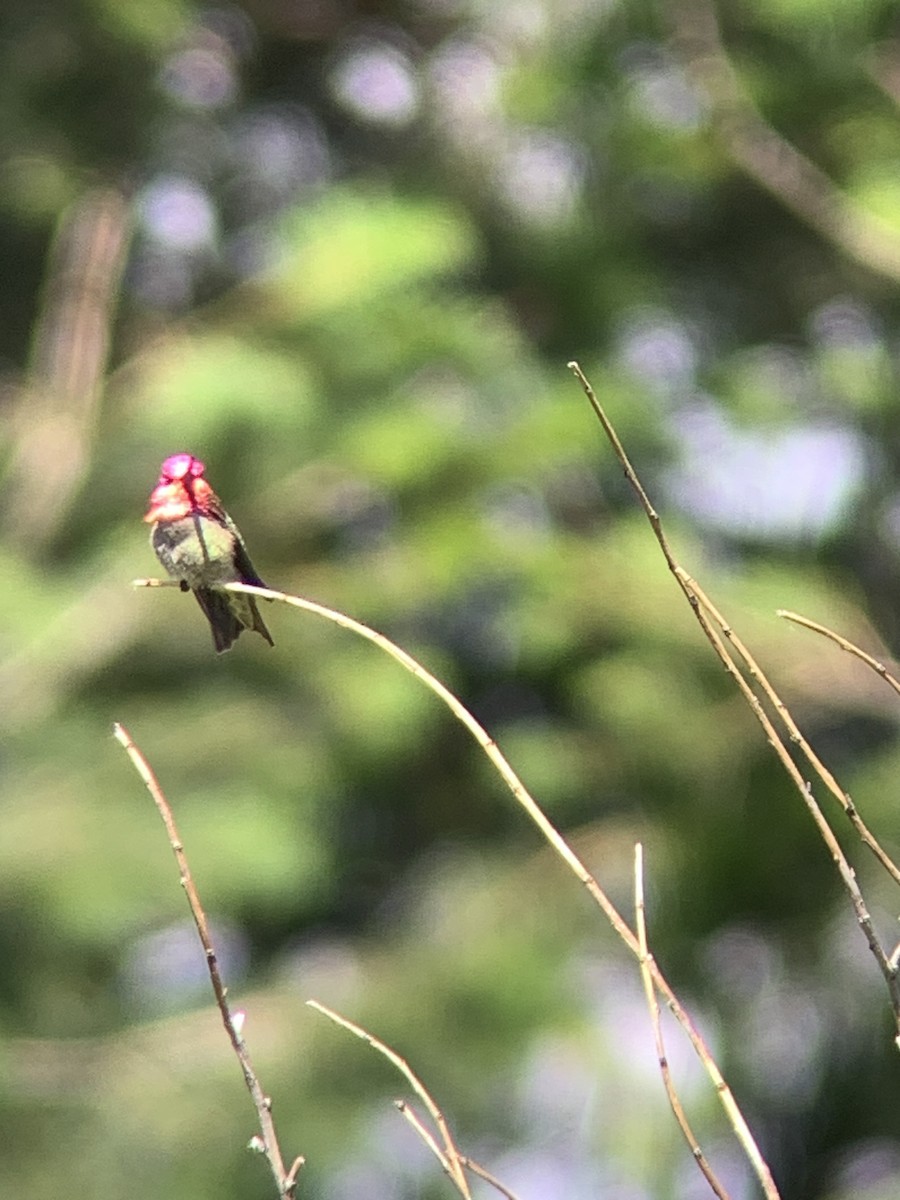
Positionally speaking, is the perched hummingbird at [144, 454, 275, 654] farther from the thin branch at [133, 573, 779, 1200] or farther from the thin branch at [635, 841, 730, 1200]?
the thin branch at [635, 841, 730, 1200]

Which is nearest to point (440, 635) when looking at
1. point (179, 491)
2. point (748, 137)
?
point (748, 137)

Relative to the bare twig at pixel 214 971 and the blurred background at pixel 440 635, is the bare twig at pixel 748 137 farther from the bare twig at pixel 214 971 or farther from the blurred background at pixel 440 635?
the bare twig at pixel 214 971

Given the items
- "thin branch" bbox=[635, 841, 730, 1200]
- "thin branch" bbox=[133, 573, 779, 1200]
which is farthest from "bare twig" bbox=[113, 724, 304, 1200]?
"thin branch" bbox=[635, 841, 730, 1200]

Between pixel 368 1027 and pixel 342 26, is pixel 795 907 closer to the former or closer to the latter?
pixel 368 1027

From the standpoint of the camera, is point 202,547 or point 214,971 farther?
point 202,547

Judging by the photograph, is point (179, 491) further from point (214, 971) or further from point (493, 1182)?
point (493, 1182)

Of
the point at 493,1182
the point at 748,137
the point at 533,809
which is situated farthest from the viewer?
the point at 748,137

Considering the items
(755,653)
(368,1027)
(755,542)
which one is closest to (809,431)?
(755,542)

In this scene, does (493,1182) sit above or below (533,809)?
below

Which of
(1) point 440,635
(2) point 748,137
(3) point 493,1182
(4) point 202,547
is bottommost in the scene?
(1) point 440,635
